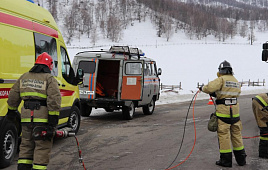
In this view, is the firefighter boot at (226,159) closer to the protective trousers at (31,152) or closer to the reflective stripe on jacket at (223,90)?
the reflective stripe on jacket at (223,90)

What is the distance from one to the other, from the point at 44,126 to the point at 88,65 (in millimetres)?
7379

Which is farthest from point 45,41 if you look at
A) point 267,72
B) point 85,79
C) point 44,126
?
point 267,72

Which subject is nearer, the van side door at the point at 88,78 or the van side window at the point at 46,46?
the van side window at the point at 46,46

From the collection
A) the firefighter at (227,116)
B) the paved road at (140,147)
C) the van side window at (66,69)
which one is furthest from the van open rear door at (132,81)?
the firefighter at (227,116)

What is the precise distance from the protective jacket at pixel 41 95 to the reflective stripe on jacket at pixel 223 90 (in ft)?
8.92

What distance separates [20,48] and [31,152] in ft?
7.38

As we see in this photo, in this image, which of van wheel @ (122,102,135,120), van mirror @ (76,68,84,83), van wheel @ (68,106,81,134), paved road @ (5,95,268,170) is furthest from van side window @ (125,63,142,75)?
van mirror @ (76,68,84,83)

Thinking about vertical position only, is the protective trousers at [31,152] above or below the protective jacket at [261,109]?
below

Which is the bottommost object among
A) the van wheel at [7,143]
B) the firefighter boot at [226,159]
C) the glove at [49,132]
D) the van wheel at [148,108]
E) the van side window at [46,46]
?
the van wheel at [148,108]

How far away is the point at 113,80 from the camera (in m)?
13.7

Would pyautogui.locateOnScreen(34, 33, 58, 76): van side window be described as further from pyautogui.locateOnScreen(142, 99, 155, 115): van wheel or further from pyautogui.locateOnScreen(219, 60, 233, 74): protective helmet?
pyautogui.locateOnScreen(142, 99, 155, 115): van wheel

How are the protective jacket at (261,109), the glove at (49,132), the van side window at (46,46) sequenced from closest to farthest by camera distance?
1. the glove at (49,132)
2. the protective jacket at (261,109)
3. the van side window at (46,46)

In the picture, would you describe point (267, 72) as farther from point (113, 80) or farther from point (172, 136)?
point (172, 136)

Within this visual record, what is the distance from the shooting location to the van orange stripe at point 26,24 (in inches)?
217
